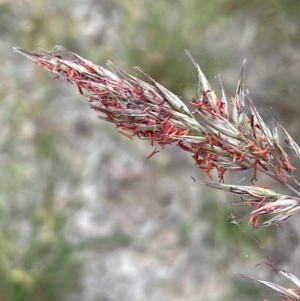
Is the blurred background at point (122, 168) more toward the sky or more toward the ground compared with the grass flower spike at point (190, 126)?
more toward the ground

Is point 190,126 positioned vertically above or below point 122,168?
above

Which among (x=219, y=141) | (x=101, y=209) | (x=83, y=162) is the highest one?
(x=219, y=141)

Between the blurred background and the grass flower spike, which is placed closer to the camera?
the grass flower spike

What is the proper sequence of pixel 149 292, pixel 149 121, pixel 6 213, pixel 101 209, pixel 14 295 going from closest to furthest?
pixel 149 121 → pixel 14 295 → pixel 6 213 → pixel 149 292 → pixel 101 209

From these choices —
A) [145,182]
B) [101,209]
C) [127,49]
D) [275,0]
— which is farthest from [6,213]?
[275,0]

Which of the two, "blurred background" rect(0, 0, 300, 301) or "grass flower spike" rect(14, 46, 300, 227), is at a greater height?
"grass flower spike" rect(14, 46, 300, 227)

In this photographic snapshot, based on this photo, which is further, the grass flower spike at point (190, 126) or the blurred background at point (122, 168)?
the blurred background at point (122, 168)

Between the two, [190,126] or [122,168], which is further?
[122,168]

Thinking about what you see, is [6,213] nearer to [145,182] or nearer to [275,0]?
[145,182]
